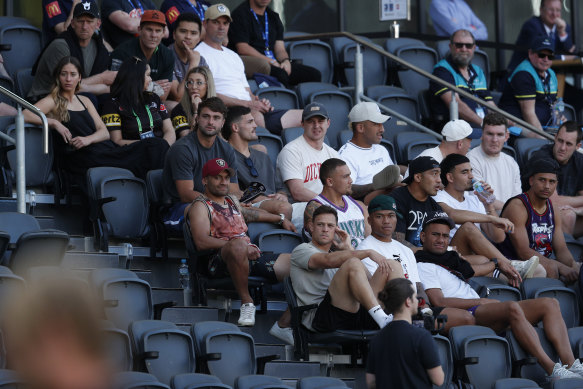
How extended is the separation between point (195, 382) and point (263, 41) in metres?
6.16

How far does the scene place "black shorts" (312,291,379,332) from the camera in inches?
280

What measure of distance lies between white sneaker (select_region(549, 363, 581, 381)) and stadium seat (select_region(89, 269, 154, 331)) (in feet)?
9.51

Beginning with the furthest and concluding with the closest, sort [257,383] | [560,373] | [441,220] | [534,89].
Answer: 1. [534,89]
2. [441,220]
3. [560,373]
4. [257,383]

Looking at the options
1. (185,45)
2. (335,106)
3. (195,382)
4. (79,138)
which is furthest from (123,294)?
(335,106)

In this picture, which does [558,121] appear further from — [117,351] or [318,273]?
[117,351]

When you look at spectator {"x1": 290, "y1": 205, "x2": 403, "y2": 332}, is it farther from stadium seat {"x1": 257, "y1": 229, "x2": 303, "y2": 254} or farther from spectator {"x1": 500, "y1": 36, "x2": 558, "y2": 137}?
spectator {"x1": 500, "y1": 36, "x2": 558, "y2": 137}

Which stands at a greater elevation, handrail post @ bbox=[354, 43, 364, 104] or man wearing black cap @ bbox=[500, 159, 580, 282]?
handrail post @ bbox=[354, 43, 364, 104]

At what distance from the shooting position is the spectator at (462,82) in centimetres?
1130

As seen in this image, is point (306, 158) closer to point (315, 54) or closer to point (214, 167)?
point (214, 167)

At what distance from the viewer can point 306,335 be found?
725 centimetres

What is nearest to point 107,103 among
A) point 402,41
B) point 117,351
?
point 117,351

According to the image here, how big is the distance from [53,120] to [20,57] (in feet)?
6.43

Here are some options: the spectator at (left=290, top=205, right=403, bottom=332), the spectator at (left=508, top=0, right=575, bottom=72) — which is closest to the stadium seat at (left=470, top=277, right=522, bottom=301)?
the spectator at (left=290, top=205, right=403, bottom=332)

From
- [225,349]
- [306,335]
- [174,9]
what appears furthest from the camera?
[174,9]
